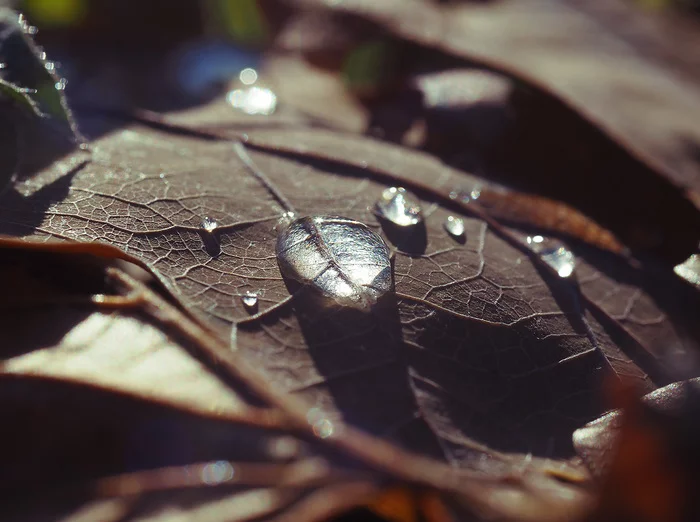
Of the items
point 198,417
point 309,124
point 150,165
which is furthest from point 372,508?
point 309,124

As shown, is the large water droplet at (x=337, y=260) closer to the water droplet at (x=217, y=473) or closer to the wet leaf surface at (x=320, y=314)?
the wet leaf surface at (x=320, y=314)

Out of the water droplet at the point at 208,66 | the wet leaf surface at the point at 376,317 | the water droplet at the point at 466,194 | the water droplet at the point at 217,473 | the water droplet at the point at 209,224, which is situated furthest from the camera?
the water droplet at the point at 208,66

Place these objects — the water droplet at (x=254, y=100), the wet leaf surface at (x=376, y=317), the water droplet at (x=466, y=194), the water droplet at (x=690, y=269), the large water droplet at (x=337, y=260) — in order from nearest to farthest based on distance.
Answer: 1. the wet leaf surface at (x=376, y=317)
2. the large water droplet at (x=337, y=260)
3. the water droplet at (x=690, y=269)
4. the water droplet at (x=466, y=194)
5. the water droplet at (x=254, y=100)

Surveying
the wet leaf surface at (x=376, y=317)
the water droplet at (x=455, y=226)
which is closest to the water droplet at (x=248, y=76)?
the wet leaf surface at (x=376, y=317)

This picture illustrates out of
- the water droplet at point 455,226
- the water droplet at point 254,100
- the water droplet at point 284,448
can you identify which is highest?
the water droplet at point 254,100

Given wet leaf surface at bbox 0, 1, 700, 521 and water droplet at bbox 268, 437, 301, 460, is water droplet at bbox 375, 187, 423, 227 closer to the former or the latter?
wet leaf surface at bbox 0, 1, 700, 521

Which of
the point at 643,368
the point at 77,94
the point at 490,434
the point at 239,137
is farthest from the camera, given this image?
the point at 77,94

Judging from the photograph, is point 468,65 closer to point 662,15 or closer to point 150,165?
point 150,165

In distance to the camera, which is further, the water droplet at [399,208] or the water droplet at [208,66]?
the water droplet at [208,66]
